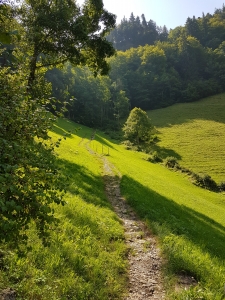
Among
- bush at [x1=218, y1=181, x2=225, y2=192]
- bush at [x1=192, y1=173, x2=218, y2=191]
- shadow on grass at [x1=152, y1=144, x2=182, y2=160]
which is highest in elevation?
shadow on grass at [x1=152, y1=144, x2=182, y2=160]

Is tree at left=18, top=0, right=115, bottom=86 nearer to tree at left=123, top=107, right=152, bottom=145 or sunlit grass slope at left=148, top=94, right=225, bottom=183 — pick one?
sunlit grass slope at left=148, top=94, right=225, bottom=183

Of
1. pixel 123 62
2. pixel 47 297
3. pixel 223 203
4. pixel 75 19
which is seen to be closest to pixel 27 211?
pixel 47 297

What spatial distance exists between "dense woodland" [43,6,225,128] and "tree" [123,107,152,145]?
963 inches

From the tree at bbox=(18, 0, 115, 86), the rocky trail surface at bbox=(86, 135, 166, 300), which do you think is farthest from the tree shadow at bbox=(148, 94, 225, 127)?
the rocky trail surface at bbox=(86, 135, 166, 300)

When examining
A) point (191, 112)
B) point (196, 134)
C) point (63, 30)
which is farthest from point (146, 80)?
point (63, 30)

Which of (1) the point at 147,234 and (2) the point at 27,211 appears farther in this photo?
(1) the point at 147,234

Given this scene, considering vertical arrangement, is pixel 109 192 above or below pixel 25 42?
below

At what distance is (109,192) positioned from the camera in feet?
71.9

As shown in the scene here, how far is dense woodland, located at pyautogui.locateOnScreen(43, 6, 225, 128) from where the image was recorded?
372ft

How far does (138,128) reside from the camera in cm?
8131

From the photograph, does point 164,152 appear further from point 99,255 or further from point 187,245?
point 99,255

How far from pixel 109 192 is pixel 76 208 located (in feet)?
27.1

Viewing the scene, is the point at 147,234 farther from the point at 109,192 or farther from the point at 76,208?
the point at 109,192

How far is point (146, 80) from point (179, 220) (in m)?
142
